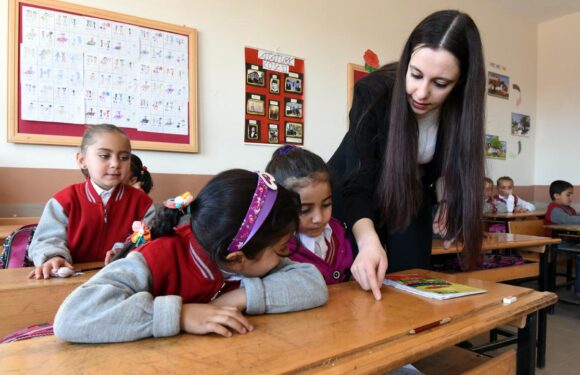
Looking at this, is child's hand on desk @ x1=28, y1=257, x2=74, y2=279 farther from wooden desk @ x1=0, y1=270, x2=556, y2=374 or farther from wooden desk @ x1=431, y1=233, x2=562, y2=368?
wooden desk @ x1=431, y1=233, x2=562, y2=368

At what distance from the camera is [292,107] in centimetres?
334

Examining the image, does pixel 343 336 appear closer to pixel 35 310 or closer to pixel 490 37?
pixel 35 310

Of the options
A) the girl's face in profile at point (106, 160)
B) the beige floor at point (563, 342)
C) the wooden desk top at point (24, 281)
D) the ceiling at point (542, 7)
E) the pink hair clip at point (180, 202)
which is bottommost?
the beige floor at point (563, 342)

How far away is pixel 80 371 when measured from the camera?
1.67 feet

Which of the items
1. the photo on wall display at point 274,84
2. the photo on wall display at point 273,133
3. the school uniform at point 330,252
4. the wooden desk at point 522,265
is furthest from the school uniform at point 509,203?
the school uniform at point 330,252

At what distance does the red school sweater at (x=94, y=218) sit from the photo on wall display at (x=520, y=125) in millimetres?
5049

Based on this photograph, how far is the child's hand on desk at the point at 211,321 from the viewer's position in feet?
2.13

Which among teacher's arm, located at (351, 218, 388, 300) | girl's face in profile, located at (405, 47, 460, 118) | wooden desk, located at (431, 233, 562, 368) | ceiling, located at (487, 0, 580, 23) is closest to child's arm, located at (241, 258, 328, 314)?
teacher's arm, located at (351, 218, 388, 300)

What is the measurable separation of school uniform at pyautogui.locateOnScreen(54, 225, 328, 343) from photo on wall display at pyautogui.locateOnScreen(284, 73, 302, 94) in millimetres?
2579

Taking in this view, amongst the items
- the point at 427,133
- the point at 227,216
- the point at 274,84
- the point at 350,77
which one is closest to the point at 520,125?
the point at 350,77

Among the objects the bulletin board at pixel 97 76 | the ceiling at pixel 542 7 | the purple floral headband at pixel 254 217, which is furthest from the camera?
the ceiling at pixel 542 7

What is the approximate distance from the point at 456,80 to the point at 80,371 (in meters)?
1.06

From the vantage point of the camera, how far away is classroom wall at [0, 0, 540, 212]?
267cm

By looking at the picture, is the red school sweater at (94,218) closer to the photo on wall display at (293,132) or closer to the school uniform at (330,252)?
the school uniform at (330,252)
